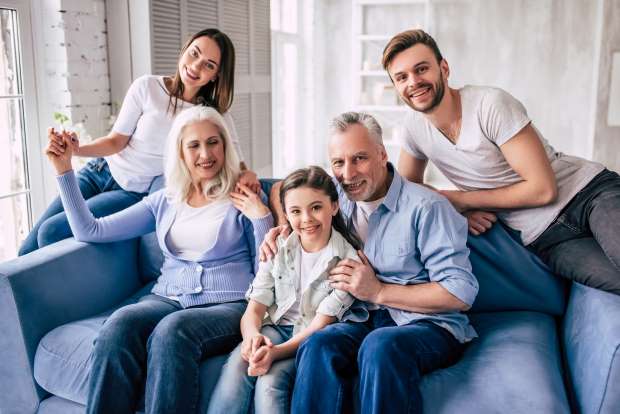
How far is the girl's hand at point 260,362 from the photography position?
5.82ft

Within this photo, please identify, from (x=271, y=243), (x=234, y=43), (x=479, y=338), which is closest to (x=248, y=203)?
(x=271, y=243)

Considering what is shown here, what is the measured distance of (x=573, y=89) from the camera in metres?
6.11

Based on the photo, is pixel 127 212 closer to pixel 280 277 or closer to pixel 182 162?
pixel 182 162

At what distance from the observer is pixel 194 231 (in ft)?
7.35

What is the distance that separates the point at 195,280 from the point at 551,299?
1.20m

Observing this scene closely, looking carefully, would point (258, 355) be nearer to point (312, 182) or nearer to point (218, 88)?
point (312, 182)

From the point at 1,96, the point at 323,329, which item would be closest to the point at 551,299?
the point at 323,329

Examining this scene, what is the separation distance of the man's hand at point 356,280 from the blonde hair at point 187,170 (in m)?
0.55

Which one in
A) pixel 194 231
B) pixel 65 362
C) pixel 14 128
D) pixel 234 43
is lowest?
pixel 65 362

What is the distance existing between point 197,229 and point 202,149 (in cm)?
28

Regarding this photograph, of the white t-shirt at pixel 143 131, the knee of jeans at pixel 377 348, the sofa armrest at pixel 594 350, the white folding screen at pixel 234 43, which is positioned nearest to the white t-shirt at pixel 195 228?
the white t-shirt at pixel 143 131

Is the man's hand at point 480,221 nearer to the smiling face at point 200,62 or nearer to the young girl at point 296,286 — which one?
the young girl at point 296,286

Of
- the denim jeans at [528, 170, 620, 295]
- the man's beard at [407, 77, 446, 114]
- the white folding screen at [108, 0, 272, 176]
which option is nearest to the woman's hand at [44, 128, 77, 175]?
the man's beard at [407, 77, 446, 114]

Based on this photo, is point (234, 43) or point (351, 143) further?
point (234, 43)
